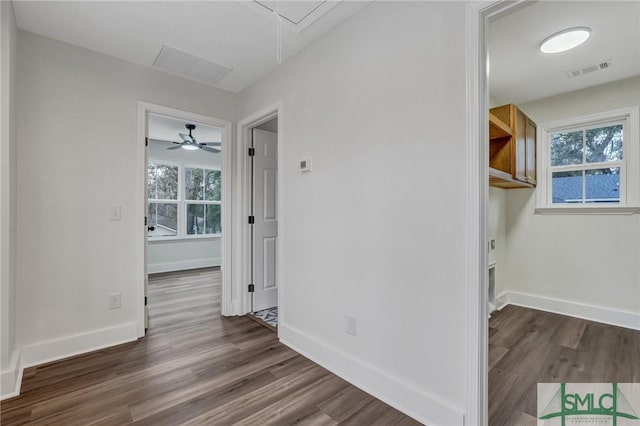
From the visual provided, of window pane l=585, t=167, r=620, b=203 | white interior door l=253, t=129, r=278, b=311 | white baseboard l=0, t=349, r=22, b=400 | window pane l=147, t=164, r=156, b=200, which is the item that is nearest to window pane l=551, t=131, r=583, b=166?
window pane l=585, t=167, r=620, b=203

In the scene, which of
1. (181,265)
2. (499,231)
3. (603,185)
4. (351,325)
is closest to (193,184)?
(181,265)

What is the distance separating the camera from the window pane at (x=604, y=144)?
322 centimetres

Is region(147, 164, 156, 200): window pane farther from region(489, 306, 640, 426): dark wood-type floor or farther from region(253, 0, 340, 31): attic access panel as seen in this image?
region(489, 306, 640, 426): dark wood-type floor

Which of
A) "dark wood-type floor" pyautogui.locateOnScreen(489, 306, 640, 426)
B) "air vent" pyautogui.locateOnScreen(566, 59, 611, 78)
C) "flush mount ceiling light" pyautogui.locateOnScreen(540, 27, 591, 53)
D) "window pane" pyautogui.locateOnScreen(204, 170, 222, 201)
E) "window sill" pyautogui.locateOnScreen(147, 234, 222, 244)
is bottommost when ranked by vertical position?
"dark wood-type floor" pyautogui.locateOnScreen(489, 306, 640, 426)

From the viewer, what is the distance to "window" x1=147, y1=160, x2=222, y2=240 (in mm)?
5816

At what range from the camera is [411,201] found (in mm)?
1740

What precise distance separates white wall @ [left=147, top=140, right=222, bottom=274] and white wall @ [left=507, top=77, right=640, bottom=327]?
4.93 m

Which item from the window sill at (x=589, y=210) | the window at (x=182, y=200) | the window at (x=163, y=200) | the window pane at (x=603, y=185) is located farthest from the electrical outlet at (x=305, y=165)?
the window at (x=163, y=200)

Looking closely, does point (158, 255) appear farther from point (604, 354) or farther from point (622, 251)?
point (622, 251)

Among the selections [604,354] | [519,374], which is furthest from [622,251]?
[519,374]

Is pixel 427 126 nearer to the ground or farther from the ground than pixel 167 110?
nearer to the ground

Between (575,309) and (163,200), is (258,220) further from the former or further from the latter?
(575,309)

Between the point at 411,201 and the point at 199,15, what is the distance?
6.34ft

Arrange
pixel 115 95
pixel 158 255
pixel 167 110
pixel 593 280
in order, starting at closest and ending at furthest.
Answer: pixel 115 95 → pixel 167 110 → pixel 593 280 → pixel 158 255
